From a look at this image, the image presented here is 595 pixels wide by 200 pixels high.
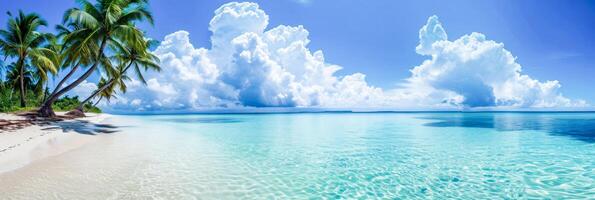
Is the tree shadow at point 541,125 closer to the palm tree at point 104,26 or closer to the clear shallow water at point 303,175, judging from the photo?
the clear shallow water at point 303,175

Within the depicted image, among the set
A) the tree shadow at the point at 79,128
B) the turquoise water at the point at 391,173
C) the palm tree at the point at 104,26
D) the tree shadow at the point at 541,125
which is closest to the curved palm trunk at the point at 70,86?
the palm tree at the point at 104,26

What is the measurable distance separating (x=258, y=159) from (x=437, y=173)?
4226mm

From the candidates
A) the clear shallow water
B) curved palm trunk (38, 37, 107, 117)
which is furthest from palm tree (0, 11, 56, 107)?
the clear shallow water

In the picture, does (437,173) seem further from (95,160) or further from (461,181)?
(95,160)

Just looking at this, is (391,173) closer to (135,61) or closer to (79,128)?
(79,128)

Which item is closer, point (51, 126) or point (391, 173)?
point (391, 173)

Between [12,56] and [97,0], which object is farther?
[12,56]

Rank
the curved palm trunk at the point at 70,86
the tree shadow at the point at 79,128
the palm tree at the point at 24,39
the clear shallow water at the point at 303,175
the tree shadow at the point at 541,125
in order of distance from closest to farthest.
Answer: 1. the clear shallow water at the point at 303,175
2. the tree shadow at the point at 79,128
3. the tree shadow at the point at 541,125
4. the curved palm trunk at the point at 70,86
5. the palm tree at the point at 24,39

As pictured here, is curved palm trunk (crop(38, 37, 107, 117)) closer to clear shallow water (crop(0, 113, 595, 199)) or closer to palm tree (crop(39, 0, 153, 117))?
palm tree (crop(39, 0, 153, 117))

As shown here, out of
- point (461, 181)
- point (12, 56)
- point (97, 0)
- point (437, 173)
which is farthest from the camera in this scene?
point (12, 56)

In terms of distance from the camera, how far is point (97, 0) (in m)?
18.5

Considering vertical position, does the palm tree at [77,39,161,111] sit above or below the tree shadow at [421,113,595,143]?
above

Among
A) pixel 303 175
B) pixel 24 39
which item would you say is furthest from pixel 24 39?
pixel 303 175

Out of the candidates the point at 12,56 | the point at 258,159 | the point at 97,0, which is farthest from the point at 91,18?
the point at 258,159
